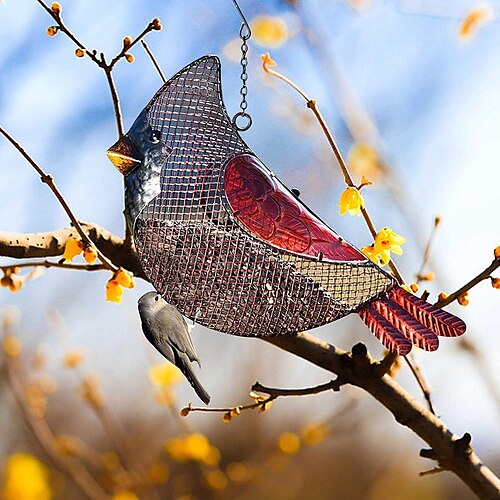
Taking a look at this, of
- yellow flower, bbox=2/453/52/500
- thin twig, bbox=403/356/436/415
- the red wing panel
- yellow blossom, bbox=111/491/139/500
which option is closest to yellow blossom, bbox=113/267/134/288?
the red wing panel

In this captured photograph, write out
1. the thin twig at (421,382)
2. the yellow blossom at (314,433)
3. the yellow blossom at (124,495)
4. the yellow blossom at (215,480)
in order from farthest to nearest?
the yellow blossom at (124,495) < the yellow blossom at (215,480) < the yellow blossom at (314,433) < the thin twig at (421,382)

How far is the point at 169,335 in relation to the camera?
579 mm

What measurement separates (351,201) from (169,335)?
0.21 metres

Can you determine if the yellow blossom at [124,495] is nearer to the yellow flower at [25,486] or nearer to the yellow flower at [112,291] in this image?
the yellow flower at [25,486]

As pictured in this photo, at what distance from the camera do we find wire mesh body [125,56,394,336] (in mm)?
582

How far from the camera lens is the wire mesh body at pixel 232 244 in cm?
58

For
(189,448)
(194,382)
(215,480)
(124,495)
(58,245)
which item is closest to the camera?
(194,382)

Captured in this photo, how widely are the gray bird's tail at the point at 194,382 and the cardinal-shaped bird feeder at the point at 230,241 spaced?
0.05 m

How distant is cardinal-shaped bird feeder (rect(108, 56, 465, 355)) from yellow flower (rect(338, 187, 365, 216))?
0.16 ft

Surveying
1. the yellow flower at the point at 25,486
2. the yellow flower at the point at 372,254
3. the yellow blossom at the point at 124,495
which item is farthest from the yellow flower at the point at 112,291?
the yellow flower at the point at 25,486

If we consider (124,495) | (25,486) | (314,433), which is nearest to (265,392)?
(314,433)

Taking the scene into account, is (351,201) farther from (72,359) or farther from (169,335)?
(72,359)

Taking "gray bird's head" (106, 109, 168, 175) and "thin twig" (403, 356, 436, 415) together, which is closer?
"gray bird's head" (106, 109, 168, 175)

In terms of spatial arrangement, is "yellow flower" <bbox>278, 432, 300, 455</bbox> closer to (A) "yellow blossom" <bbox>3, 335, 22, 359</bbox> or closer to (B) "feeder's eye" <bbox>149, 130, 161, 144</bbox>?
(A) "yellow blossom" <bbox>3, 335, 22, 359</bbox>
